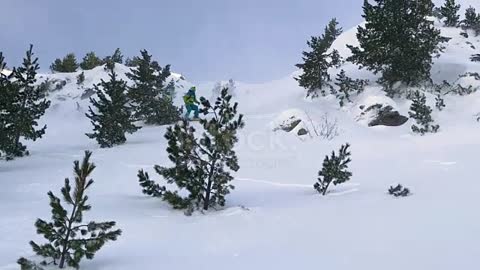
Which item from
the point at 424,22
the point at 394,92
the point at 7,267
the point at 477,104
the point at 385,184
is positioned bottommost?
the point at 7,267

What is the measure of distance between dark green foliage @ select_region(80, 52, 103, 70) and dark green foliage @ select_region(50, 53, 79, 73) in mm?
721

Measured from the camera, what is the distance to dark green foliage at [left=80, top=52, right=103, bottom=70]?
40969 mm

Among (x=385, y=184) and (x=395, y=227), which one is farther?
(x=385, y=184)

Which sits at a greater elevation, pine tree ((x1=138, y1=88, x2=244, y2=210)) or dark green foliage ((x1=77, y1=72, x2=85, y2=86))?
dark green foliage ((x1=77, y1=72, x2=85, y2=86))

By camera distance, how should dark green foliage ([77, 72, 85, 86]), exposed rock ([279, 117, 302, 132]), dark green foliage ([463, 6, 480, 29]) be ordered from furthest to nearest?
dark green foliage ([77, 72, 85, 86]), dark green foliage ([463, 6, 480, 29]), exposed rock ([279, 117, 302, 132])

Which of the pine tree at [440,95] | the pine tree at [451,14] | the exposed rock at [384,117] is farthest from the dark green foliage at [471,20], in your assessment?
the exposed rock at [384,117]

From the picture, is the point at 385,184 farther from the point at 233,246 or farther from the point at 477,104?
the point at 477,104

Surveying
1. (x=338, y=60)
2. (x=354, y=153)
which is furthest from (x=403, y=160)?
(x=338, y=60)

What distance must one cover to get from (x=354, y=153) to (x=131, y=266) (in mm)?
10107

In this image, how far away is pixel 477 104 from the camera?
17.0 meters

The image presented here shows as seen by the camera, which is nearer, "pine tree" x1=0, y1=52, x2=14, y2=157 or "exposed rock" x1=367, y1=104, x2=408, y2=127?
"pine tree" x1=0, y1=52, x2=14, y2=157

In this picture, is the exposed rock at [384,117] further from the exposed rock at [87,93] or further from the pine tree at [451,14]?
the exposed rock at [87,93]

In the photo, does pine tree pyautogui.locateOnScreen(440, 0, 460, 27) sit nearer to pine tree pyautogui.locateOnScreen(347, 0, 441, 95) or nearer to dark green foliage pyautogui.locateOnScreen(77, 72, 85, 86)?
pine tree pyautogui.locateOnScreen(347, 0, 441, 95)

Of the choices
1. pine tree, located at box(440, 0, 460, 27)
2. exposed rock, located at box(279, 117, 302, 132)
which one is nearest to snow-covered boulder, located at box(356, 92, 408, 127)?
exposed rock, located at box(279, 117, 302, 132)
